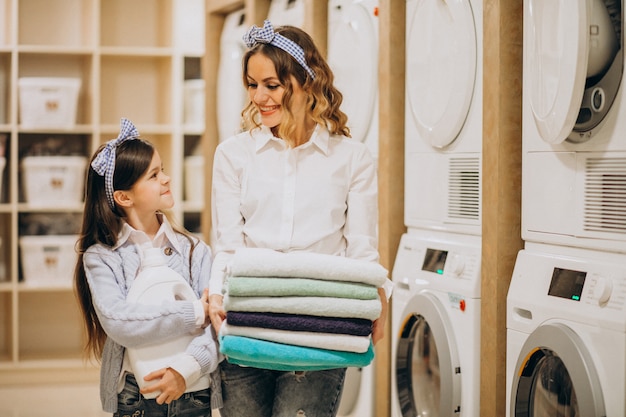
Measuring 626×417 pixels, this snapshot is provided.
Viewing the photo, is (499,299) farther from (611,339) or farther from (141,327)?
(141,327)

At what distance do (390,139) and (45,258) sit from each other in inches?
106

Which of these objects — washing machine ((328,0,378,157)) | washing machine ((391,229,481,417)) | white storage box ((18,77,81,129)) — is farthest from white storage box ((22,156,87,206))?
washing machine ((391,229,481,417))

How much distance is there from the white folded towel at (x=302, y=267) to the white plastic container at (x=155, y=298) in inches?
9.1

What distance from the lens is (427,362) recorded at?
2734 millimetres

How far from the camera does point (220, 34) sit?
458 cm

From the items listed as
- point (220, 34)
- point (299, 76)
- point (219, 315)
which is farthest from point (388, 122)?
point (220, 34)

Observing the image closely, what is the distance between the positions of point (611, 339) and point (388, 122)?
4.27ft

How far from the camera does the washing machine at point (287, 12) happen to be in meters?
3.66

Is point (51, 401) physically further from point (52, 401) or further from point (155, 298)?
point (155, 298)

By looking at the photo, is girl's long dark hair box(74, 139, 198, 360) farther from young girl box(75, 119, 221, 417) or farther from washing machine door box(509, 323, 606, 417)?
washing machine door box(509, 323, 606, 417)

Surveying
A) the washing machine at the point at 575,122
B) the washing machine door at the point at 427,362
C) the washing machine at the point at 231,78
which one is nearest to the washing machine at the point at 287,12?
the washing machine at the point at 231,78

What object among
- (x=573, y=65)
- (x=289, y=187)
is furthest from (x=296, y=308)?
(x=573, y=65)

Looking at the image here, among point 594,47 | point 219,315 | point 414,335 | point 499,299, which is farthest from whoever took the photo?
point 414,335

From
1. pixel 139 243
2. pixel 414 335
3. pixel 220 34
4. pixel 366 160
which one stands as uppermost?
pixel 220 34
